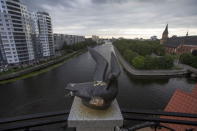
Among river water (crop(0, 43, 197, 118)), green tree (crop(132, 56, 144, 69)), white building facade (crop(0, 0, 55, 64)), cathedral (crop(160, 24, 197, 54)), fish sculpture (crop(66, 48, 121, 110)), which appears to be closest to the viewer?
fish sculpture (crop(66, 48, 121, 110))

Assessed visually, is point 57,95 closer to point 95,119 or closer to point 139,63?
point 95,119

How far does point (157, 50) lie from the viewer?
190ft

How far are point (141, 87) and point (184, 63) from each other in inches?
1063

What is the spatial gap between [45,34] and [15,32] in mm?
15143

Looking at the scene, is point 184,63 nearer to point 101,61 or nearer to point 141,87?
point 141,87

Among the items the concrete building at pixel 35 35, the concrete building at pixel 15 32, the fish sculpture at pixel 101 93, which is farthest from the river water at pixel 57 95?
the concrete building at pixel 35 35

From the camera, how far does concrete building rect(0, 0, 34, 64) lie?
1449 inches

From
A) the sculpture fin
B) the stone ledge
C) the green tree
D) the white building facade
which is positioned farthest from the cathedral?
the stone ledge

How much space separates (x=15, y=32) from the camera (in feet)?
130

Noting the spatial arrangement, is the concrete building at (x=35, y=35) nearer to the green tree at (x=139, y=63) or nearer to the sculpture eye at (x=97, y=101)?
the green tree at (x=139, y=63)

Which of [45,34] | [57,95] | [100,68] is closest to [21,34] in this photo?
[45,34]

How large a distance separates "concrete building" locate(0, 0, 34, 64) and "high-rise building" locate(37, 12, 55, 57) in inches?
277

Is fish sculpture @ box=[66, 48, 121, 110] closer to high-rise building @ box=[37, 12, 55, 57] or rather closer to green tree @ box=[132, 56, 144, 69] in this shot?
green tree @ box=[132, 56, 144, 69]

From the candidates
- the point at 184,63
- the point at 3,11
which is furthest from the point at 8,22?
the point at 184,63
